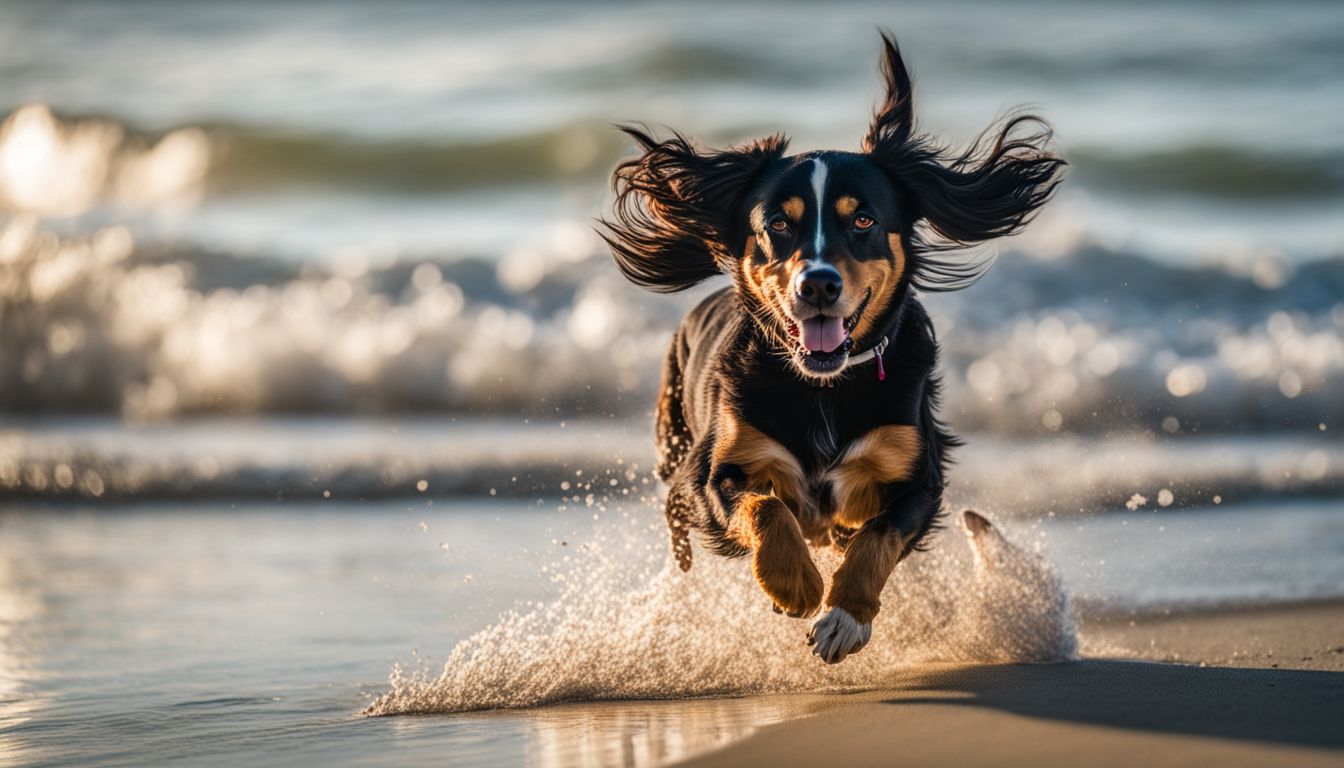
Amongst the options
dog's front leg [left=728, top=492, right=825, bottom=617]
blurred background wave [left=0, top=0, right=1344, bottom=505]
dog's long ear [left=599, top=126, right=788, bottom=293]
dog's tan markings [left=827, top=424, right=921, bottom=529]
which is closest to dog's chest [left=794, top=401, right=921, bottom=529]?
dog's tan markings [left=827, top=424, right=921, bottom=529]

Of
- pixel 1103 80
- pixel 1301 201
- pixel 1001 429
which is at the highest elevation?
pixel 1103 80

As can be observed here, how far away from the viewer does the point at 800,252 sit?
4438 millimetres

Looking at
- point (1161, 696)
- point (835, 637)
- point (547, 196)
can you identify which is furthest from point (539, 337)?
point (1161, 696)

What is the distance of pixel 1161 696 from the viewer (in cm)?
385

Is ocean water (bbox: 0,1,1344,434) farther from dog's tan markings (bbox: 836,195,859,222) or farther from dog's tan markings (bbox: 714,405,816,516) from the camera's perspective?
dog's tan markings (bbox: 836,195,859,222)

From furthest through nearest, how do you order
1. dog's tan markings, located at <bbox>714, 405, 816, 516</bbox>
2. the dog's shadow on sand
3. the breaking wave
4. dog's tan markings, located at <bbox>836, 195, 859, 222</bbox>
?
the breaking wave, dog's tan markings, located at <bbox>714, 405, 816, 516</bbox>, dog's tan markings, located at <bbox>836, 195, 859, 222</bbox>, the dog's shadow on sand

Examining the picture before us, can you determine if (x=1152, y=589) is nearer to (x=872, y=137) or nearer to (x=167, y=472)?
(x=872, y=137)

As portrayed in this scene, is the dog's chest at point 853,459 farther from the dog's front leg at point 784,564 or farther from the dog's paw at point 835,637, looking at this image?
the dog's paw at point 835,637

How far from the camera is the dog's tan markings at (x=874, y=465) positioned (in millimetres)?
4531

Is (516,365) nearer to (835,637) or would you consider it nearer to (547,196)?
(547,196)

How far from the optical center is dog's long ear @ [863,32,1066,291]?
16.1 feet

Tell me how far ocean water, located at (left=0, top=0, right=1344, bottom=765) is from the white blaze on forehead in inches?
44.5

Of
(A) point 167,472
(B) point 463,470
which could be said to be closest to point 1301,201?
(B) point 463,470

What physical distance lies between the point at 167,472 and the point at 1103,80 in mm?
11623
